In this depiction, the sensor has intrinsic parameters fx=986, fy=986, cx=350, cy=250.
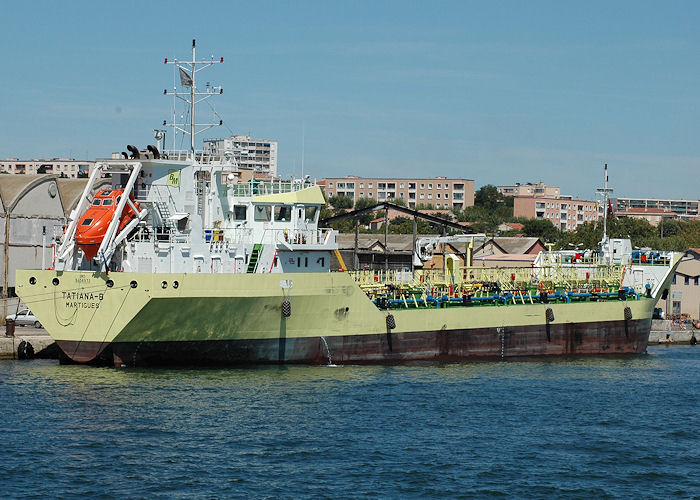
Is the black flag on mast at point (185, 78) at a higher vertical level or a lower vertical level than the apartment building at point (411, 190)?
lower

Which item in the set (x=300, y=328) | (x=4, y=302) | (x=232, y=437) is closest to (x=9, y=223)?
(x=4, y=302)

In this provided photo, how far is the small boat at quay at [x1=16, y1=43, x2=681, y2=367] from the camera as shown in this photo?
107 ft

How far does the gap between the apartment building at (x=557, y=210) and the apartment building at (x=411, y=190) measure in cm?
785

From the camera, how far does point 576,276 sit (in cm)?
4759

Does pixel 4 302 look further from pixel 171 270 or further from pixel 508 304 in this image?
pixel 508 304

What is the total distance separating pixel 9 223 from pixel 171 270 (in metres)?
19.7

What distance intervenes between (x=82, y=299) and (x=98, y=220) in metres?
2.83

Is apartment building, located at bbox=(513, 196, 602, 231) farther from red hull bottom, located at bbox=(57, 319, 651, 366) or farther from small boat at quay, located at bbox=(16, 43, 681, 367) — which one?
small boat at quay, located at bbox=(16, 43, 681, 367)

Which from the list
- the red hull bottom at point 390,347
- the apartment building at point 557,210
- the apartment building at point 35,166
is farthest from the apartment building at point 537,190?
the red hull bottom at point 390,347

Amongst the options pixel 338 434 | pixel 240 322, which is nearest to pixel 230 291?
pixel 240 322

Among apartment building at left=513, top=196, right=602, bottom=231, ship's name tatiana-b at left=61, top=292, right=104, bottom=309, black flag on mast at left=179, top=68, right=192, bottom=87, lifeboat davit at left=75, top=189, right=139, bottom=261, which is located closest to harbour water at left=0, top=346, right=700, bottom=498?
ship's name tatiana-b at left=61, top=292, right=104, bottom=309

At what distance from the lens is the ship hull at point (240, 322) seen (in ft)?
106

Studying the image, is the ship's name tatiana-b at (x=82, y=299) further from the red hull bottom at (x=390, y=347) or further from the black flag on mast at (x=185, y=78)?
the black flag on mast at (x=185, y=78)

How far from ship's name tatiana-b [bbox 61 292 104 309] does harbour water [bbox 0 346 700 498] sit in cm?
219
